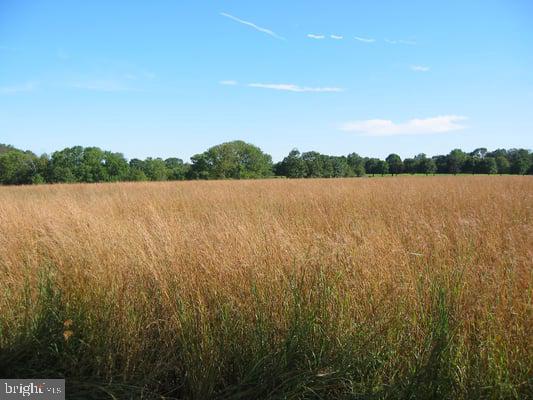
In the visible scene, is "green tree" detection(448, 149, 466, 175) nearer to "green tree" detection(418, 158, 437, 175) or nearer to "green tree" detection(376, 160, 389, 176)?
"green tree" detection(418, 158, 437, 175)

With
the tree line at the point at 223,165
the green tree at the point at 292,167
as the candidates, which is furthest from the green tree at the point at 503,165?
the green tree at the point at 292,167

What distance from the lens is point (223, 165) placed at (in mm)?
58500

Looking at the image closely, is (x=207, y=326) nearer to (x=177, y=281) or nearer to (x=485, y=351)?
(x=177, y=281)

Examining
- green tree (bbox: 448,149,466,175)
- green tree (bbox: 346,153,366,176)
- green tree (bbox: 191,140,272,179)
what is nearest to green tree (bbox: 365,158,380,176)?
green tree (bbox: 346,153,366,176)

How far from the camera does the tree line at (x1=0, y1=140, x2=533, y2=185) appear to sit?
46.3 metres

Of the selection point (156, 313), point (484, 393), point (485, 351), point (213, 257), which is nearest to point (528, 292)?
point (485, 351)

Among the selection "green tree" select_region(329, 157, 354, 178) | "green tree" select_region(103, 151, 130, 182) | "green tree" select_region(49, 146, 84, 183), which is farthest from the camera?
"green tree" select_region(329, 157, 354, 178)

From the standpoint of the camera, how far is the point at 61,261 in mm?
2730

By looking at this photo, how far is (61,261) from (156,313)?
1.33 metres

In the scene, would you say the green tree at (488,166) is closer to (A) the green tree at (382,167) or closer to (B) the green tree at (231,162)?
(A) the green tree at (382,167)

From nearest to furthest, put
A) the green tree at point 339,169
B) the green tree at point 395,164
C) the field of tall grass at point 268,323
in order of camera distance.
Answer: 1. the field of tall grass at point 268,323
2. the green tree at point 339,169
3. the green tree at point 395,164

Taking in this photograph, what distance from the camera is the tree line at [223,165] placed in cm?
4631

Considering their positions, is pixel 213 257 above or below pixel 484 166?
below

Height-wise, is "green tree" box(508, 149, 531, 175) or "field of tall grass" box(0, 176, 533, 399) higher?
"green tree" box(508, 149, 531, 175)
